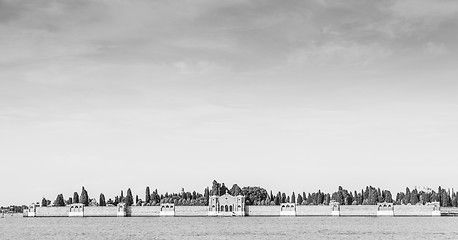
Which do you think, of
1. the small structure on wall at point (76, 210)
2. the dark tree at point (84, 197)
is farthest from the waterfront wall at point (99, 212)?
the dark tree at point (84, 197)

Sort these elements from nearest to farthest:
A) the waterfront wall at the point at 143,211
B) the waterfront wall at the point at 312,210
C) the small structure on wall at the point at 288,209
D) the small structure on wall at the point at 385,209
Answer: the small structure on wall at the point at 385,209 < the waterfront wall at the point at 312,210 < the small structure on wall at the point at 288,209 < the waterfront wall at the point at 143,211

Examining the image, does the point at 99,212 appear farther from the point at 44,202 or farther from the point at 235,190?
the point at 235,190

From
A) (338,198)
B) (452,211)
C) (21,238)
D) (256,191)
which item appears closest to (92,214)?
(256,191)

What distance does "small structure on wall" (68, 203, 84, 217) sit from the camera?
145 meters

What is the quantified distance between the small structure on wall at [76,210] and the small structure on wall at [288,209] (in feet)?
135

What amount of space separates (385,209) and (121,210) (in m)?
52.7

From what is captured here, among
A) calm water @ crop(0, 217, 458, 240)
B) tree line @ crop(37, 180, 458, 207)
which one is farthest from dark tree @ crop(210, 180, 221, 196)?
calm water @ crop(0, 217, 458, 240)

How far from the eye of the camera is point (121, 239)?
57.7 m

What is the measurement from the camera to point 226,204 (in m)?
140

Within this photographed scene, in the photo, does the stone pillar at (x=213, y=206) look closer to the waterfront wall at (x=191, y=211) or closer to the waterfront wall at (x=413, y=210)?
the waterfront wall at (x=191, y=211)

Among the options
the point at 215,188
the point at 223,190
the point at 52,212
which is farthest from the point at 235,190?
the point at 52,212

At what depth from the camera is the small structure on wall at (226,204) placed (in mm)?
139875

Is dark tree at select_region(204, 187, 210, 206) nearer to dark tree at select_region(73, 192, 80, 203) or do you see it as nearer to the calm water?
dark tree at select_region(73, 192, 80, 203)

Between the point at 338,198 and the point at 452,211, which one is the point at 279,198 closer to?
the point at 338,198
